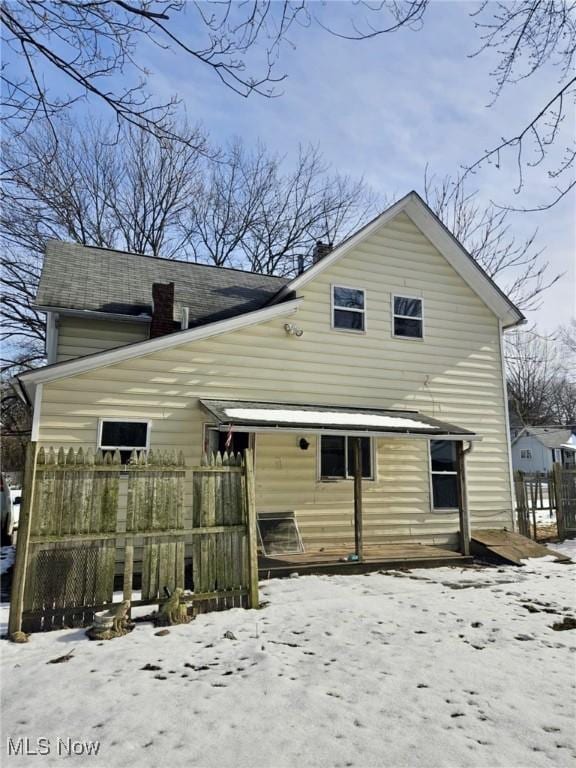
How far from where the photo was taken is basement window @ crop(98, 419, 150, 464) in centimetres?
812

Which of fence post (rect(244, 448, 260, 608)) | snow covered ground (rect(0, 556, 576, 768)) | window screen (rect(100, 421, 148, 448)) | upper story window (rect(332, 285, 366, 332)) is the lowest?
snow covered ground (rect(0, 556, 576, 768))

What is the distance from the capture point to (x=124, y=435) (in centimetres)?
826

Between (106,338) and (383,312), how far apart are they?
6116 millimetres

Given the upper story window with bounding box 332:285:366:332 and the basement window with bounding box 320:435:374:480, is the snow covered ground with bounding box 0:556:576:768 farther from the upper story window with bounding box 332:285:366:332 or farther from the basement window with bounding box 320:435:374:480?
the upper story window with bounding box 332:285:366:332

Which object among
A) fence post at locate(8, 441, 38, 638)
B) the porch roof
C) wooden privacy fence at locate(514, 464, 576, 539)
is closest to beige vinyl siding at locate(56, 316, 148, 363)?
the porch roof

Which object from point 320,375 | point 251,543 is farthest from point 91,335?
point 251,543

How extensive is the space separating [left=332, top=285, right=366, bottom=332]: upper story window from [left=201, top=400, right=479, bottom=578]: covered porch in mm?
1859

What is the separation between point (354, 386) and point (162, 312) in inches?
169

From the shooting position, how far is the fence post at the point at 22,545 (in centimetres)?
478

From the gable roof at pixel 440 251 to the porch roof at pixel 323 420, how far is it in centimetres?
276

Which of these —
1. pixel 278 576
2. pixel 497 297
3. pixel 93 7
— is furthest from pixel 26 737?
pixel 497 297

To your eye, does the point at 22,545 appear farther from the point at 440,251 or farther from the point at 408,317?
the point at 440,251

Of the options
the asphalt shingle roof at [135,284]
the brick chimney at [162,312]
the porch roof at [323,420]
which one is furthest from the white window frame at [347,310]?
the brick chimney at [162,312]

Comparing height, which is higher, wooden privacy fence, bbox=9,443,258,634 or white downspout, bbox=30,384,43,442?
white downspout, bbox=30,384,43,442
